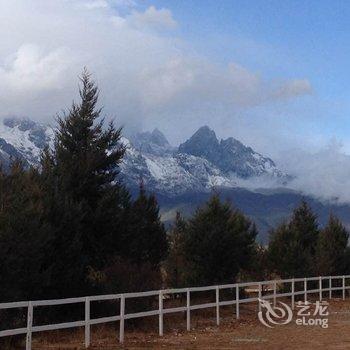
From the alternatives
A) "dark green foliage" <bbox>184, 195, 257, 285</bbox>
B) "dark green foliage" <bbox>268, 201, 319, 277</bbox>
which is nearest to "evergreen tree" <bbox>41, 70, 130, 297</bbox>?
"dark green foliage" <bbox>184, 195, 257, 285</bbox>

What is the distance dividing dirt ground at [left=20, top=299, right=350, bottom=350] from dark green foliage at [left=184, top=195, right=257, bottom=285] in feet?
26.5

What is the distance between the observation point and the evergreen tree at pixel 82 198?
18.2 meters

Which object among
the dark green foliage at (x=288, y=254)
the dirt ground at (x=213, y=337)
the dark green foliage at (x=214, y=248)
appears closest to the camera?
the dirt ground at (x=213, y=337)

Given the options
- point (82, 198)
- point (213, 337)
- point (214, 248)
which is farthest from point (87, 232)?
point (214, 248)

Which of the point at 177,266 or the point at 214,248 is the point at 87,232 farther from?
the point at 177,266

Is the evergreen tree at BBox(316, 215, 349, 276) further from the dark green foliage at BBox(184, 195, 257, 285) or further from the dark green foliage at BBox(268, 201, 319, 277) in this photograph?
the dark green foliage at BBox(184, 195, 257, 285)

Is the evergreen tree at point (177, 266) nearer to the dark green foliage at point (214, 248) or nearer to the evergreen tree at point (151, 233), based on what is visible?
the dark green foliage at point (214, 248)

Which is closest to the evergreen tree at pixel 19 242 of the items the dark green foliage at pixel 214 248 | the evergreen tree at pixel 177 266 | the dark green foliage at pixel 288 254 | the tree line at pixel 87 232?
the tree line at pixel 87 232

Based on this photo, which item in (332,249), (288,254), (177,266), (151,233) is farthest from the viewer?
(332,249)

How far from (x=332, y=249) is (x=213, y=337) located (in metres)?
27.4

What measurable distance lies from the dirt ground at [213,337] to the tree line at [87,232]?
140cm

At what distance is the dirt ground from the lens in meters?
14.7

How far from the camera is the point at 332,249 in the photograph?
4256cm

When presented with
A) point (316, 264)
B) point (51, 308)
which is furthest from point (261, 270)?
point (51, 308)
